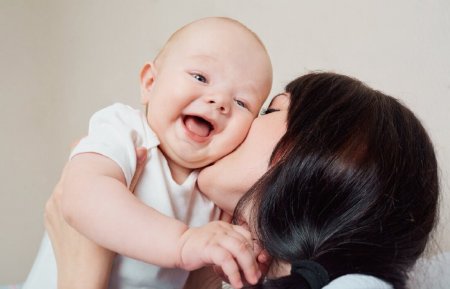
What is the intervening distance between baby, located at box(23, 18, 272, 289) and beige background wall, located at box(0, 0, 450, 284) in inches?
21.5

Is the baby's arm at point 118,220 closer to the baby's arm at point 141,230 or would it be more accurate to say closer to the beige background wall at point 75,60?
the baby's arm at point 141,230

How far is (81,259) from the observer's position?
801 mm

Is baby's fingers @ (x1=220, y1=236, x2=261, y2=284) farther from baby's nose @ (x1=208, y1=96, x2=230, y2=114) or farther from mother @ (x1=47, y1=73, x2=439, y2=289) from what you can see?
baby's nose @ (x1=208, y1=96, x2=230, y2=114)

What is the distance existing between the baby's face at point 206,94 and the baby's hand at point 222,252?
0.24m

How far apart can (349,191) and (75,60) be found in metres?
1.53

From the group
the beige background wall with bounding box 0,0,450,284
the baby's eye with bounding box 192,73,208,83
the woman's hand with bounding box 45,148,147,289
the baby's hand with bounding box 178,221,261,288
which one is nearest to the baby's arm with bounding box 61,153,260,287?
the baby's hand with bounding box 178,221,261,288

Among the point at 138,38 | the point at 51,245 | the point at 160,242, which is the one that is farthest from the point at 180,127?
the point at 138,38

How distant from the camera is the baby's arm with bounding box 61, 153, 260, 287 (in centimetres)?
56

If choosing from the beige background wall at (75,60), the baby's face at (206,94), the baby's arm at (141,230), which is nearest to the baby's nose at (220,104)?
the baby's face at (206,94)

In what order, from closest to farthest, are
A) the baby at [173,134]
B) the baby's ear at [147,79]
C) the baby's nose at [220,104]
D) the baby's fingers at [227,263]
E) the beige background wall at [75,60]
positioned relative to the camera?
1. the baby's fingers at [227,263]
2. the baby at [173,134]
3. the baby's nose at [220,104]
4. the baby's ear at [147,79]
5. the beige background wall at [75,60]

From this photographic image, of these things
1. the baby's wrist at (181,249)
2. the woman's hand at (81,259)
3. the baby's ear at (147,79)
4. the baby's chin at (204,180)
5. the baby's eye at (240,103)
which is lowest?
the woman's hand at (81,259)

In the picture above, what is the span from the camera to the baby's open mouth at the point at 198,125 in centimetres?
82

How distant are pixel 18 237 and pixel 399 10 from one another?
1616mm

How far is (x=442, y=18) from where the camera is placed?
1.14 meters
